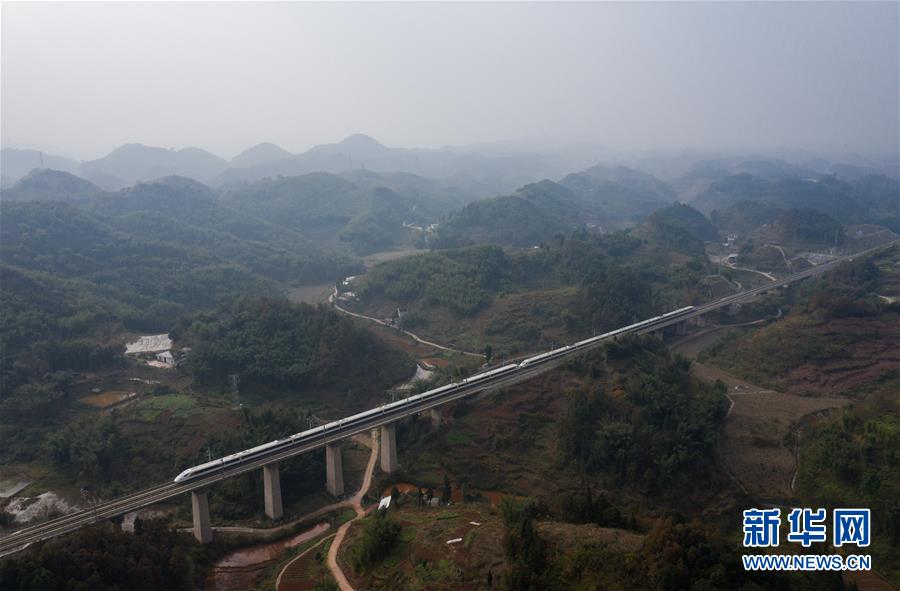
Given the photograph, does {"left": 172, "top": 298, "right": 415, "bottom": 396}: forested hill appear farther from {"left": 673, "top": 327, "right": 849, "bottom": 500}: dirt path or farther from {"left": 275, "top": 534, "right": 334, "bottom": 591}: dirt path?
{"left": 673, "top": 327, "right": 849, "bottom": 500}: dirt path

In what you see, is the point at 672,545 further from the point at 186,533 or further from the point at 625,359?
the point at 625,359

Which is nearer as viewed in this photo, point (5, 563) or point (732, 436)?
point (5, 563)

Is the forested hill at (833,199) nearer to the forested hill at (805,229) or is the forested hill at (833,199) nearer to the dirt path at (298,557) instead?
the forested hill at (805,229)

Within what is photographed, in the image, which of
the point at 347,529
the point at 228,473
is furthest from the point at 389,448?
the point at 228,473

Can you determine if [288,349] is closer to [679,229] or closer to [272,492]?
[272,492]

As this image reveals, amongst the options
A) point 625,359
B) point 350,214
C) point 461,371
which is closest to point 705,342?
point 625,359

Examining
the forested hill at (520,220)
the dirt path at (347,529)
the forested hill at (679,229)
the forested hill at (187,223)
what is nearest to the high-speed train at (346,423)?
the dirt path at (347,529)

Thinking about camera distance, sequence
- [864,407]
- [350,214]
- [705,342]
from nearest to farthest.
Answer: [864,407], [705,342], [350,214]
